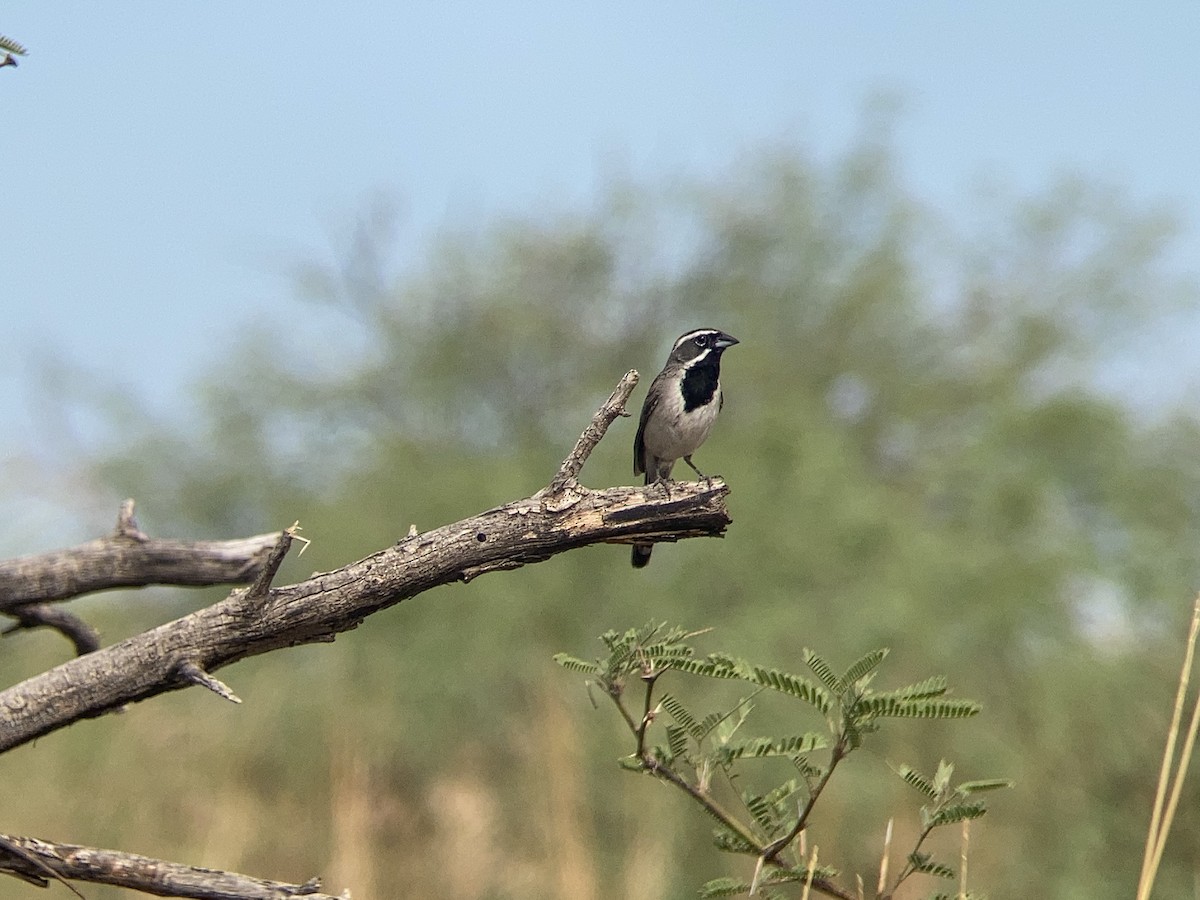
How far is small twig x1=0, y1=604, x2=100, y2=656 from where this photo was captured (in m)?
5.10

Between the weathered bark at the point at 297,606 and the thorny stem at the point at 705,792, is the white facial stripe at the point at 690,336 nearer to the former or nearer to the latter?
the weathered bark at the point at 297,606

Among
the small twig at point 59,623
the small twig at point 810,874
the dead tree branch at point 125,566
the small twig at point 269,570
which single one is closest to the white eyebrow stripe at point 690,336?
the dead tree branch at point 125,566

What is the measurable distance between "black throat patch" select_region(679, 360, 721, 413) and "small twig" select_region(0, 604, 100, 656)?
8.07 ft

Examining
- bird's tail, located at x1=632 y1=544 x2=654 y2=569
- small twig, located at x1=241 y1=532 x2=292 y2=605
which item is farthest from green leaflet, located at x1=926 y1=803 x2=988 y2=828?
bird's tail, located at x1=632 y1=544 x2=654 y2=569

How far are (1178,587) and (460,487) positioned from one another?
788cm

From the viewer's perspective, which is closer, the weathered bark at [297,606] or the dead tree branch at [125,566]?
the weathered bark at [297,606]

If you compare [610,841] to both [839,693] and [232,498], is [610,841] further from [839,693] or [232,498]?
[232,498]

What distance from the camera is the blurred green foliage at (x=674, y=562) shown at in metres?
9.09

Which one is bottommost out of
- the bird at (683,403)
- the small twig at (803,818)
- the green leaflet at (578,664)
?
the small twig at (803,818)

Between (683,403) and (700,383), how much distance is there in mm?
128

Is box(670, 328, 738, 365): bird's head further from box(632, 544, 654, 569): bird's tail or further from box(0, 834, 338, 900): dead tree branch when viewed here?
box(0, 834, 338, 900): dead tree branch

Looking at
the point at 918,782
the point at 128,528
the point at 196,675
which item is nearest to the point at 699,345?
the point at 128,528

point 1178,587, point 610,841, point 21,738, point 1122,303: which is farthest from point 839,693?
point 1122,303

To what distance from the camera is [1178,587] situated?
1149 cm
